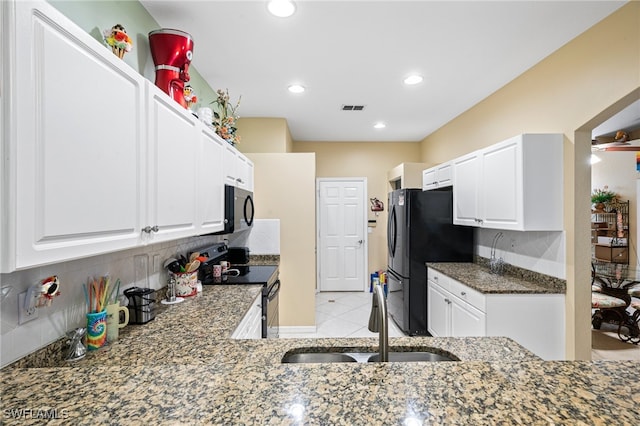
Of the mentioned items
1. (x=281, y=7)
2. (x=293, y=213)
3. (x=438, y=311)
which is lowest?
(x=438, y=311)

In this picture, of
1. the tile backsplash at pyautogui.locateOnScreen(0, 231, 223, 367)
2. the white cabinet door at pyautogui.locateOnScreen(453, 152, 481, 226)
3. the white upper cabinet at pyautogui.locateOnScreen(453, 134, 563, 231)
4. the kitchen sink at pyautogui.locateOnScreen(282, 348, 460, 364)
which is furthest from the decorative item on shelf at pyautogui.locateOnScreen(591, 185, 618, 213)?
the tile backsplash at pyautogui.locateOnScreen(0, 231, 223, 367)

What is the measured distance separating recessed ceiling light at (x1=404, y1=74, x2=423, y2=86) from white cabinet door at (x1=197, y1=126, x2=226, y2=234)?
179cm

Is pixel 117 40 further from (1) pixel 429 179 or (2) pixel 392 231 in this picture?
(1) pixel 429 179

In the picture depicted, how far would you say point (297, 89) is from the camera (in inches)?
119

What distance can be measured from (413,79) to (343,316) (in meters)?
3.09

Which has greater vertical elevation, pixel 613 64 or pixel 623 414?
pixel 613 64

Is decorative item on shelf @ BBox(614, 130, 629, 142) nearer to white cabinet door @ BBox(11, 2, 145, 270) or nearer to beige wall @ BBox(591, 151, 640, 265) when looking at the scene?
beige wall @ BBox(591, 151, 640, 265)

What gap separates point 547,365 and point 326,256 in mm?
4609

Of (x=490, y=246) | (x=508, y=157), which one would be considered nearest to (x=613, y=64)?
(x=508, y=157)

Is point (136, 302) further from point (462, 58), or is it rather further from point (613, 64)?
point (613, 64)

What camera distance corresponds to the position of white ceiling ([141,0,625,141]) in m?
1.81

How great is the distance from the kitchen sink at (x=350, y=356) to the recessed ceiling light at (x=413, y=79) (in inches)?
94.9

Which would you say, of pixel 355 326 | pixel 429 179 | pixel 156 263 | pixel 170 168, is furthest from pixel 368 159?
pixel 170 168

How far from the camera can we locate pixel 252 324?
80.2 inches
